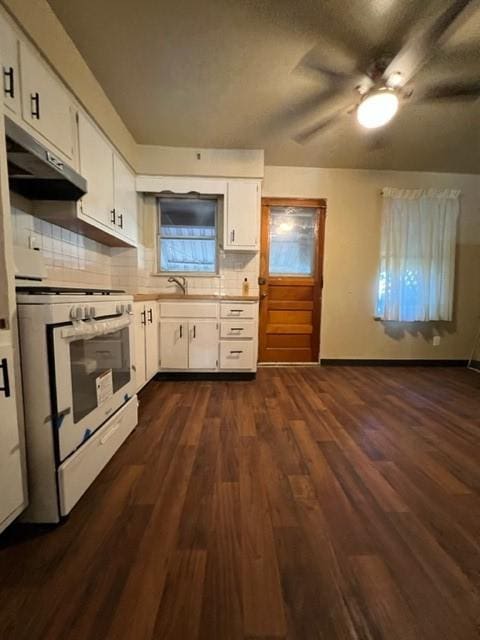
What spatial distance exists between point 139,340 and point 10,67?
5.67ft

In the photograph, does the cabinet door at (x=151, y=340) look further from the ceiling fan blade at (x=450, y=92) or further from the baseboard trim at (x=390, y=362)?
the ceiling fan blade at (x=450, y=92)

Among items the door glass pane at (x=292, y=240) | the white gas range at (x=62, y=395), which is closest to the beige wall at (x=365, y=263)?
the door glass pane at (x=292, y=240)

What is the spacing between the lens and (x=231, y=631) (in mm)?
731

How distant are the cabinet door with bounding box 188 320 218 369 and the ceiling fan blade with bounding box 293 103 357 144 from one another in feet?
6.55

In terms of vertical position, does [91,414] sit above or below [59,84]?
below

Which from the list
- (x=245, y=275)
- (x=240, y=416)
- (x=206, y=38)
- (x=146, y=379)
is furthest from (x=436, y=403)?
(x=206, y=38)

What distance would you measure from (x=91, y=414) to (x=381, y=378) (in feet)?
9.73

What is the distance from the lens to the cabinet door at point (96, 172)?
1.84m

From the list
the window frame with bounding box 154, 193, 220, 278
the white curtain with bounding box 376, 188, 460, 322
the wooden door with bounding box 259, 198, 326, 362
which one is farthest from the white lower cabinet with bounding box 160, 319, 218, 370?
the white curtain with bounding box 376, 188, 460, 322

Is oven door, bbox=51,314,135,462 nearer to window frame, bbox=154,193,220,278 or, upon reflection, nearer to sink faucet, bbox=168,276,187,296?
sink faucet, bbox=168,276,187,296

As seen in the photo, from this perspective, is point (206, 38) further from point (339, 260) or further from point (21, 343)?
point (339, 260)

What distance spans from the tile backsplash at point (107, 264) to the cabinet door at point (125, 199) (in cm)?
24

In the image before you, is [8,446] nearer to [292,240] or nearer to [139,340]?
[139,340]

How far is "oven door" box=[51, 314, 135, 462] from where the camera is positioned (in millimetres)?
1051
